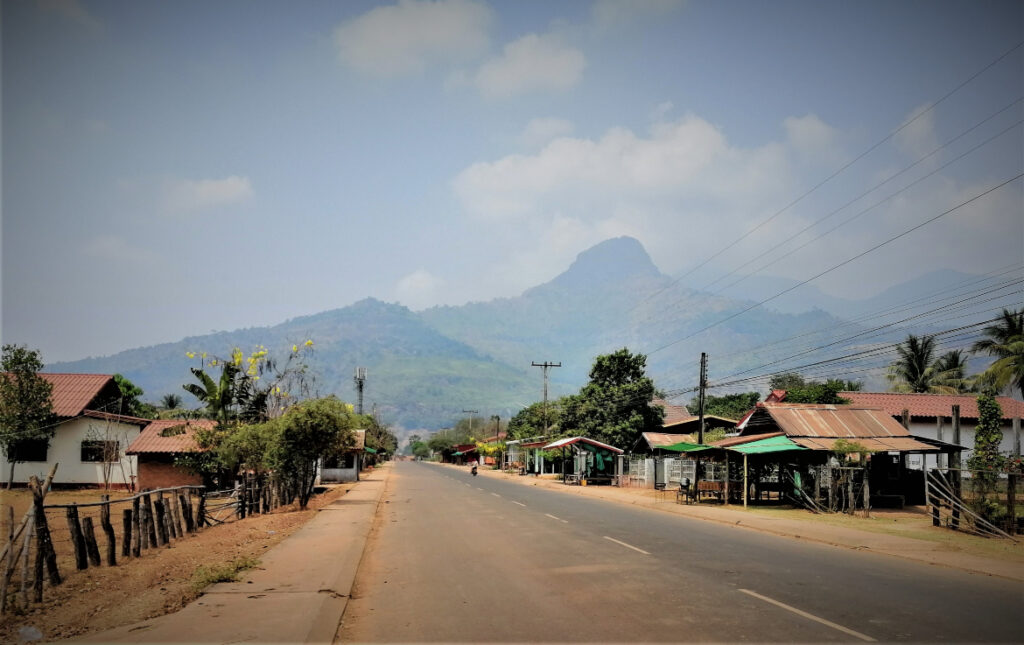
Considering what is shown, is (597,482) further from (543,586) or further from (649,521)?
(543,586)

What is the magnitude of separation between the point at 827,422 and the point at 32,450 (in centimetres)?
4053

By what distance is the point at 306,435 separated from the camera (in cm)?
2689

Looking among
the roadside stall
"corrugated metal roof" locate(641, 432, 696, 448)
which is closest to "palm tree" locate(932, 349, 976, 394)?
"corrugated metal roof" locate(641, 432, 696, 448)

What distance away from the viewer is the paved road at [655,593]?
8.20m

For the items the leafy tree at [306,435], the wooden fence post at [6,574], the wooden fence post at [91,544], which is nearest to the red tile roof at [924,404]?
the leafy tree at [306,435]

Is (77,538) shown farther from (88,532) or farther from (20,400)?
(20,400)

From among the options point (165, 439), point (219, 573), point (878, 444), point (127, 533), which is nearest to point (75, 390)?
point (165, 439)

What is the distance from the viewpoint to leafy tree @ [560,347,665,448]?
180ft

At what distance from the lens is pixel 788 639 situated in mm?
7789

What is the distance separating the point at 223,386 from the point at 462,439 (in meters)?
136

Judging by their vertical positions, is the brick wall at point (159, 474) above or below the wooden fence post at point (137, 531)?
below

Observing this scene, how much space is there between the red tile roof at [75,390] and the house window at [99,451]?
1878 millimetres

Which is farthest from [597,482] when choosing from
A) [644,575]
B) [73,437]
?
[644,575]

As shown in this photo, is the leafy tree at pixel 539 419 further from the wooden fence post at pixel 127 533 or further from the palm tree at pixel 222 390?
the wooden fence post at pixel 127 533
